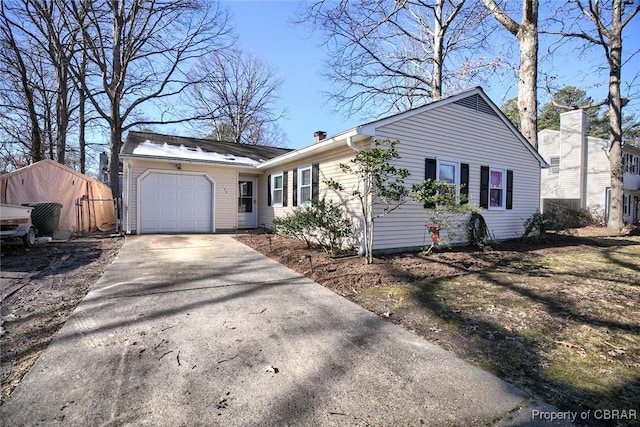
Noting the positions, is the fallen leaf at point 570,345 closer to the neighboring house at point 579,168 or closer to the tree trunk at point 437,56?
the tree trunk at point 437,56

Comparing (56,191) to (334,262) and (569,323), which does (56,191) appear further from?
(569,323)

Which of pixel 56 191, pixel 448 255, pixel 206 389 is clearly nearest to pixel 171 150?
pixel 56 191

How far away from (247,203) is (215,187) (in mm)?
1713

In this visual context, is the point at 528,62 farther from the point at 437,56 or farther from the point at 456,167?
the point at 456,167

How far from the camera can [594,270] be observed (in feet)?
21.5

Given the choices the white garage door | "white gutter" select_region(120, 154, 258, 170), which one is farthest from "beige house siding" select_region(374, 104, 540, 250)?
the white garage door

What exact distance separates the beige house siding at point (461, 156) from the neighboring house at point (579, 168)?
36.1 ft

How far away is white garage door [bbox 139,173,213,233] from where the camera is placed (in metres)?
11.2

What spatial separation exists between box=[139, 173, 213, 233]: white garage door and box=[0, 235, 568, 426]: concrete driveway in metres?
7.35

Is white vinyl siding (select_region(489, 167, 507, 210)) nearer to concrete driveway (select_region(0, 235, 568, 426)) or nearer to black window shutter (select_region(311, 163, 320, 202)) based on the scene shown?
black window shutter (select_region(311, 163, 320, 202))

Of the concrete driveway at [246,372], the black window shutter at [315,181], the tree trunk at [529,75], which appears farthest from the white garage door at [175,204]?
the tree trunk at [529,75]

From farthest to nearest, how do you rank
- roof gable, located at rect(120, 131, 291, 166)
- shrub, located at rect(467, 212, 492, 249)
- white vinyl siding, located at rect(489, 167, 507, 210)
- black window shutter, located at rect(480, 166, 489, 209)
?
roof gable, located at rect(120, 131, 291, 166), white vinyl siding, located at rect(489, 167, 507, 210), black window shutter, located at rect(480, 166, 489, 209), shrub, located at rect(467, 212, 492, 249)

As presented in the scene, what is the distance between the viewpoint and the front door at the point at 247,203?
13351mm

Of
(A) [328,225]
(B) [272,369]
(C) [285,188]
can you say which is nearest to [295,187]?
(C) [285,188]
